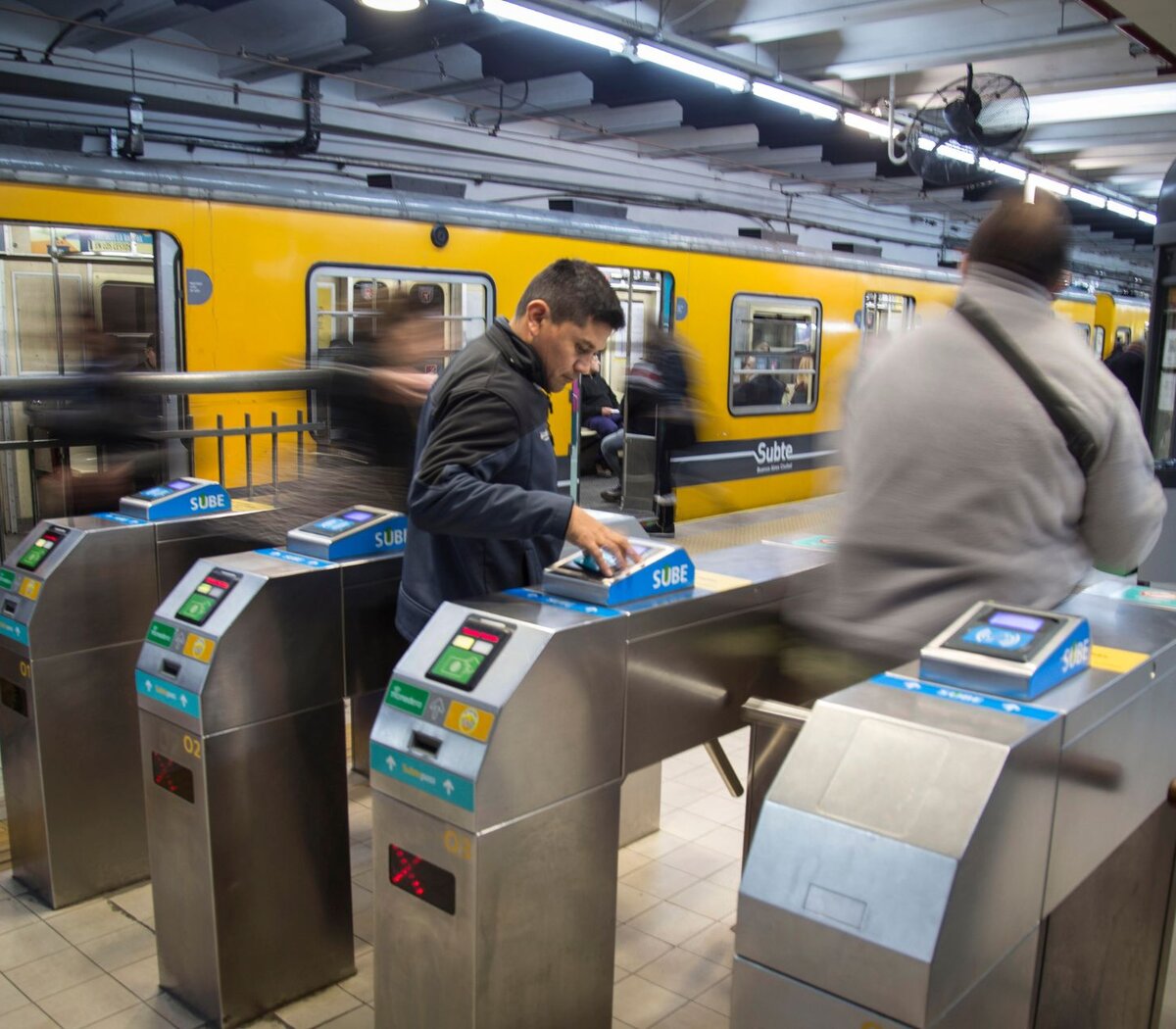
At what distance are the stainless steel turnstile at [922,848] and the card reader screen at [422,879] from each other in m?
0.71

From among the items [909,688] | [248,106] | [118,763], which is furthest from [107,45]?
[909,688]

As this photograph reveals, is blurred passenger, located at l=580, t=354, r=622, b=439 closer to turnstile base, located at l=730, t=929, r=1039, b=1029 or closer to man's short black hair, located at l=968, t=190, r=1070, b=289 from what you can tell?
man's short black hair, located at l=968, t=190, r=1070, b=289

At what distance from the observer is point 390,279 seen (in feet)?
20.8

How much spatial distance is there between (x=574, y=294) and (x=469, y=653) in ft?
2.70

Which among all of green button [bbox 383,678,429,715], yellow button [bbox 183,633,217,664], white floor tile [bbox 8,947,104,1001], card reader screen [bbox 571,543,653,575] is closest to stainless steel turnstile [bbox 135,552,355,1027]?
yellow button [bbox 183,633,217,664]

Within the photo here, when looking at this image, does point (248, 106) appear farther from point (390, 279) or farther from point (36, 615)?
point (36, 615)

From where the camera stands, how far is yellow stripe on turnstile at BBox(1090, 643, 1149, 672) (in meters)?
1.76

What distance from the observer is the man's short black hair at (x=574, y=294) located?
91.7 inches

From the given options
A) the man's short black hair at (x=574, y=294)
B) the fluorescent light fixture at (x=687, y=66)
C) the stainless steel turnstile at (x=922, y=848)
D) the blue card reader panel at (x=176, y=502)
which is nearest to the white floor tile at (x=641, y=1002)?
the stainless steel turnstile at (x=922, y=848)

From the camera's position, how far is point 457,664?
1987mm

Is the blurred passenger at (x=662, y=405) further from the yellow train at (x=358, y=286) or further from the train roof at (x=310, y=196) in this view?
the train roof at (x=310, y=196)

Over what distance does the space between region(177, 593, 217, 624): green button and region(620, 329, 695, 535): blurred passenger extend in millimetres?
5302

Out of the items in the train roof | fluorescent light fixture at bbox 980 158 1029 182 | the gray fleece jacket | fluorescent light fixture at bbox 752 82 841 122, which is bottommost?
the gray fleece jacket

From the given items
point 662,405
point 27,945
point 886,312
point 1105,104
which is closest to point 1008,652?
point 27,945
